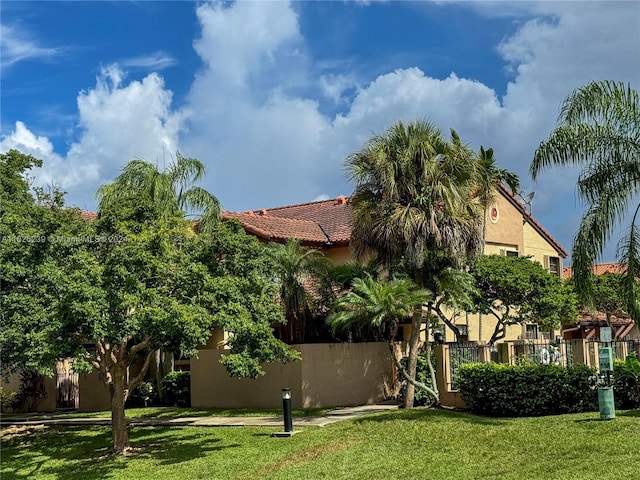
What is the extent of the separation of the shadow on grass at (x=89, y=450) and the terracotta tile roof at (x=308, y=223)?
29.3 ft

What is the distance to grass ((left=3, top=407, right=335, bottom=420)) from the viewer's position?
22188 millimetres

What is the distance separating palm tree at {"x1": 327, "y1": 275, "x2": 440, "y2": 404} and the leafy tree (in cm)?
454

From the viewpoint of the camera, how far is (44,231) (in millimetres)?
17047

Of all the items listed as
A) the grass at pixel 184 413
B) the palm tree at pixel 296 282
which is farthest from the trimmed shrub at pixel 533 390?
the palm tree at pixel 296 282

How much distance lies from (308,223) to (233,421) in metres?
11.8

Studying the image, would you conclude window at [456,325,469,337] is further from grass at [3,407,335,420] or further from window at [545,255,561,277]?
grass at [3,407,335,420]

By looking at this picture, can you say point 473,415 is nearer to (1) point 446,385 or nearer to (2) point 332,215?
(1) point 446,385

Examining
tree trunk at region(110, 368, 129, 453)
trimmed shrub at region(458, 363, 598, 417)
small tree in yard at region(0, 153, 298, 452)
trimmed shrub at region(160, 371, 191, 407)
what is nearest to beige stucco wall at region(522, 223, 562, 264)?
trimmed shrub at region(458, 363, 598, 417)

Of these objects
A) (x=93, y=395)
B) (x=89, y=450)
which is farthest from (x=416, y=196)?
(x=93, y=395)

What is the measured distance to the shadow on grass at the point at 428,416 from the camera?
58.5 feet

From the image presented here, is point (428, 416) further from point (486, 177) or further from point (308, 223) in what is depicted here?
point (308, 223)

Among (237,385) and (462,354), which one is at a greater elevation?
(462,354)

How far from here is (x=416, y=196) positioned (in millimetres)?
21031

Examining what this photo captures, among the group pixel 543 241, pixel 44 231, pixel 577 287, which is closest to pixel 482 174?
pixel 577 287
